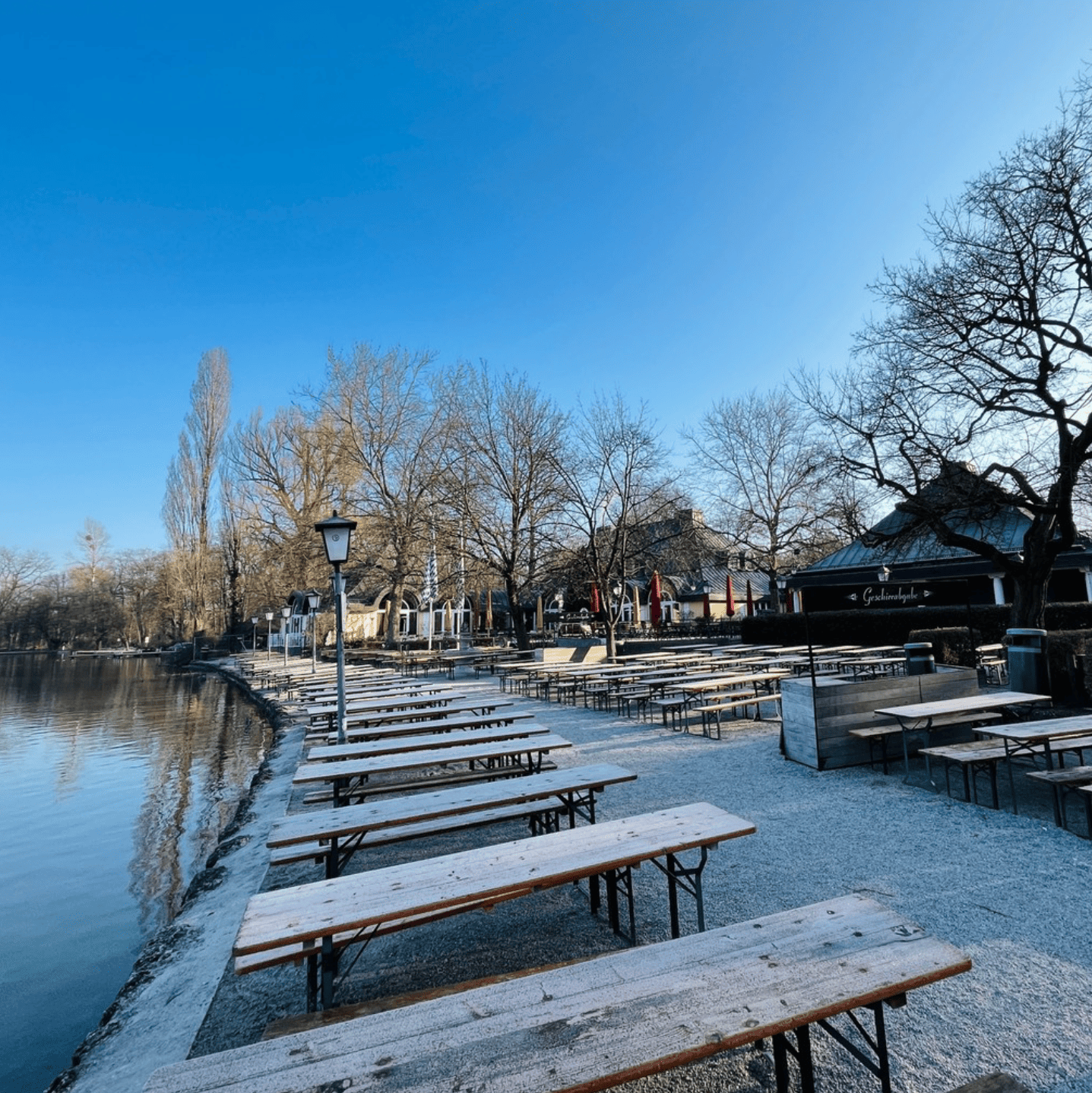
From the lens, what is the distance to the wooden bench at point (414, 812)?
353cm

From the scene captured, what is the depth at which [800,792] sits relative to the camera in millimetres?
5938

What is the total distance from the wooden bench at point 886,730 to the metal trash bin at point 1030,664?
1.81m

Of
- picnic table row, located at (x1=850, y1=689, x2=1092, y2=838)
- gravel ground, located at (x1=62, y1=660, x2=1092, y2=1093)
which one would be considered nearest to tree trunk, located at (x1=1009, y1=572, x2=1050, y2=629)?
picnic table row, located at (x1=850, y1=689, x2=1092, y2=838)

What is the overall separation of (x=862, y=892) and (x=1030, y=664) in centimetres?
644

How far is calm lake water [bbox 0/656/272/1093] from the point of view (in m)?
4.03

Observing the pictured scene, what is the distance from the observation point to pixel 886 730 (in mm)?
6504

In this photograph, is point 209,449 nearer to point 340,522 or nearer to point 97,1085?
point 340,522

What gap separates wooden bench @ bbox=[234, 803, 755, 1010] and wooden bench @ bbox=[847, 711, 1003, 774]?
4121 mm

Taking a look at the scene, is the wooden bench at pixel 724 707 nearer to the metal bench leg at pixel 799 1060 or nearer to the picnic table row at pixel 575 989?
the picnic table row at pixel 575 989

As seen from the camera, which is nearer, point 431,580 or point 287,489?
point 431,580

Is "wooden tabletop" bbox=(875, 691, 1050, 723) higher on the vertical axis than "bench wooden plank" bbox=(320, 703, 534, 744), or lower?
higher

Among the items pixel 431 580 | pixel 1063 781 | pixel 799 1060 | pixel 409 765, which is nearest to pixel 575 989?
pixel 799 1060

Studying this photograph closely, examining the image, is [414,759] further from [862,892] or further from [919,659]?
[919,659]

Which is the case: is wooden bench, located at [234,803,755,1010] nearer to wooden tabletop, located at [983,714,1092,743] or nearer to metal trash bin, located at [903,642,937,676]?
wooden tabletop, located at [983,714,1092,743]
